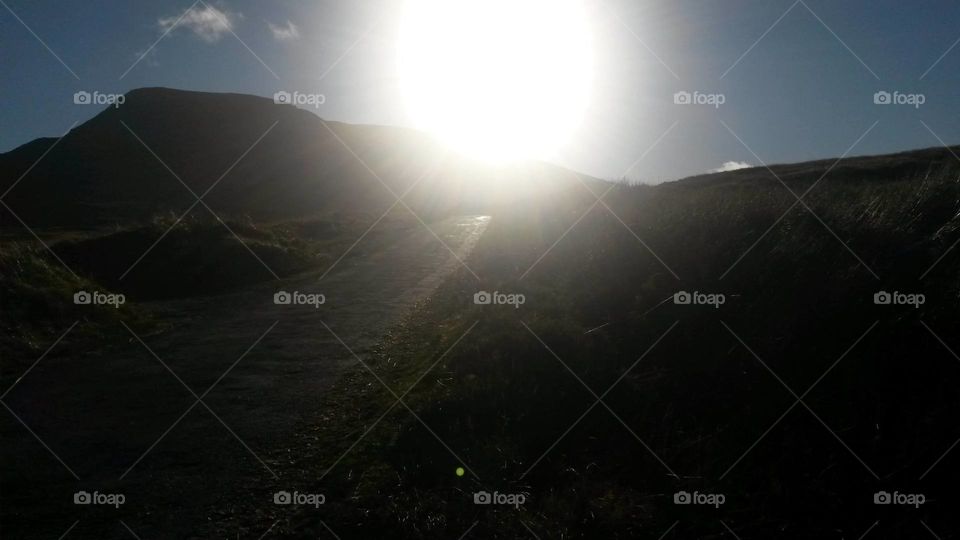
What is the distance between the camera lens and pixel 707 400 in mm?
7102

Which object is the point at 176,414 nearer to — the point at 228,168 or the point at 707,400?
the point at 707,400

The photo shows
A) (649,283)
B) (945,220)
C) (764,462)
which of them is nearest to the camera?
(764,462)

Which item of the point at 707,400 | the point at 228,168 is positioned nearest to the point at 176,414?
the point at 707,400

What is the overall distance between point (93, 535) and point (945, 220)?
36.3ft

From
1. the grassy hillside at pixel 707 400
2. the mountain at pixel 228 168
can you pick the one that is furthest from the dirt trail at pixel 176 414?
the mountain at pixel 228 168

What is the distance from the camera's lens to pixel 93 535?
547cm

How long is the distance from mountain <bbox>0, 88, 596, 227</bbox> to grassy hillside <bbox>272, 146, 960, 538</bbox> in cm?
4936

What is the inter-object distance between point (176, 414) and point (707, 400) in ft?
23.2

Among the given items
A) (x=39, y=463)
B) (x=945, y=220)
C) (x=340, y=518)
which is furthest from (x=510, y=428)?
(x=945, y=220)

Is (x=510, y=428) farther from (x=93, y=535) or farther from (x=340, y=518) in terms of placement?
(x=93, y=535)

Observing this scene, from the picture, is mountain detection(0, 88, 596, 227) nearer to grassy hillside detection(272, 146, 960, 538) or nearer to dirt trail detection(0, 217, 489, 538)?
dirt trail detection(0, 217, 489, 538)

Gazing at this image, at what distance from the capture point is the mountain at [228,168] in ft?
209

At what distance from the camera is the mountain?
63781 mm

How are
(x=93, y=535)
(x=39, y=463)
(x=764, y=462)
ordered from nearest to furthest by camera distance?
1. (x=93, y=535)
2. (x=764, y=462)
3. (x=39, y=463)
